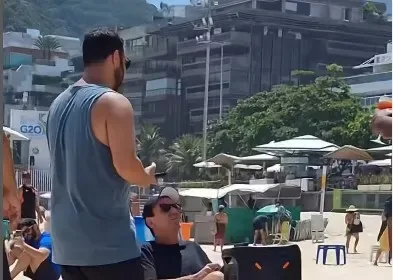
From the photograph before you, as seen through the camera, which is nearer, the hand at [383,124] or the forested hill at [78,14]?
the hand at [383,124]

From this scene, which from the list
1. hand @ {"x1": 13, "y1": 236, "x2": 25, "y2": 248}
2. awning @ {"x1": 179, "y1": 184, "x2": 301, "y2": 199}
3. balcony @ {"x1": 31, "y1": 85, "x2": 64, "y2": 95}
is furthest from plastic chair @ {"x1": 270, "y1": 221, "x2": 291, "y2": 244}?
balcony @ {"x1": 31, "y1": 85, "x2": 64, "y2": 95}

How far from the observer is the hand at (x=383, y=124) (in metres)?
1.97

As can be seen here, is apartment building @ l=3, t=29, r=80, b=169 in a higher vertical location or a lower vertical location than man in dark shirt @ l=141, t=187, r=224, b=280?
higher

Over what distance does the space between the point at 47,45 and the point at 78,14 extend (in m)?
43.7

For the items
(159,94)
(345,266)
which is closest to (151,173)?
(345,266)

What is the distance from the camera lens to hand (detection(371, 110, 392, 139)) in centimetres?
197

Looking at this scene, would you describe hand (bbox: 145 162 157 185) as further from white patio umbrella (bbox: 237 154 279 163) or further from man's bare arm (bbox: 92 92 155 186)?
white patio umbrella (bbox: 237 154 279 163)

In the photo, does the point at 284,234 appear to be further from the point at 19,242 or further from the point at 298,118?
the point at 298,118

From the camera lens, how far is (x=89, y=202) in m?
2.41

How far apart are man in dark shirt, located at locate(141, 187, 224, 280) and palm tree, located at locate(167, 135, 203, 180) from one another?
49667mm

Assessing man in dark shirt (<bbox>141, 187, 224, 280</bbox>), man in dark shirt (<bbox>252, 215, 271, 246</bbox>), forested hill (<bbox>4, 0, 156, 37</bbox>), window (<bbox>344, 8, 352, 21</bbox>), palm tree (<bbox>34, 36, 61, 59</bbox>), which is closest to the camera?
man in dark shirt (<bbox>141, 187, 224, 280</bbox>)

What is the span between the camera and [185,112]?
72062mm

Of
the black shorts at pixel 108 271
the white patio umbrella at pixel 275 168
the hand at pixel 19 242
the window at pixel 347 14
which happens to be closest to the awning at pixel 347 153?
the white patio umbrella at pixel 275 168

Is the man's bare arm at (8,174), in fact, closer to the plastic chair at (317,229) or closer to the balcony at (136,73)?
the plastic chair at (317,229)
